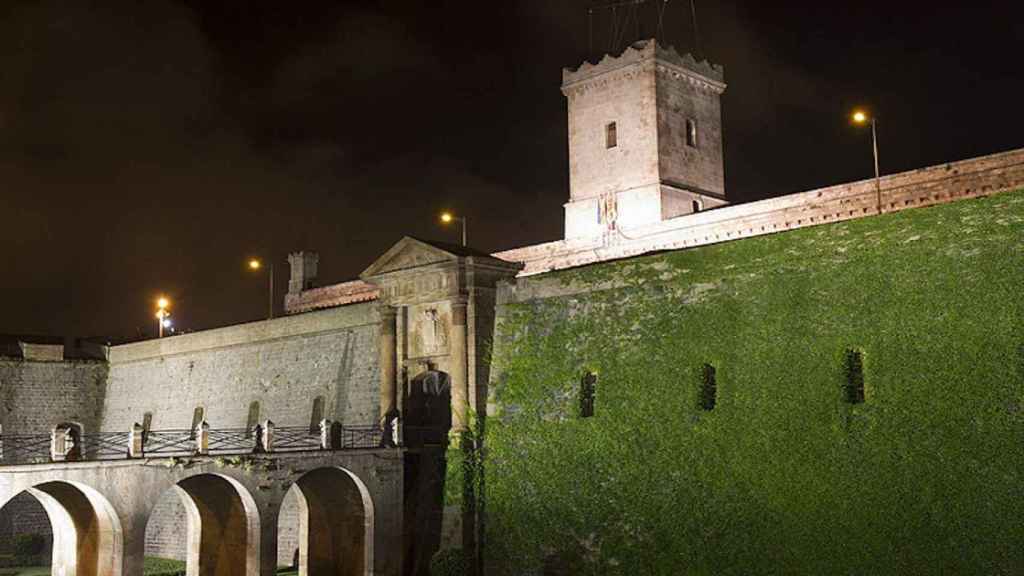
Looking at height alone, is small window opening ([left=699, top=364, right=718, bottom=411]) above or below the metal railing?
above

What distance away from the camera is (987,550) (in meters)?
20.3

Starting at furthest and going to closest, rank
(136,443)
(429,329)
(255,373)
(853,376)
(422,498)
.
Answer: (255,373)
(429,329)
(422,498)
(136,443)
(853,376)

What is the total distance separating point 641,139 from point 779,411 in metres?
20.6

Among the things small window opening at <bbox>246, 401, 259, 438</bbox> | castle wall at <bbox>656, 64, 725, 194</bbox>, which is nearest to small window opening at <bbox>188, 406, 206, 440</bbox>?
small window opening at <bbox>246, 401, 259, 438</bbox>

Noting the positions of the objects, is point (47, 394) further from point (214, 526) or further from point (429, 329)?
point (429, 329)

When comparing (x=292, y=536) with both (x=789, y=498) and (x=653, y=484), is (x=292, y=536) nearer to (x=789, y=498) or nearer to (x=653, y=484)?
(x=653, y=484)

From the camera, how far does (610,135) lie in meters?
44.2

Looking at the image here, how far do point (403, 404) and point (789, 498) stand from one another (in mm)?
13612

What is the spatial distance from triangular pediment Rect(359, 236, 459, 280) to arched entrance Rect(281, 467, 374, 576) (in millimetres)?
6152

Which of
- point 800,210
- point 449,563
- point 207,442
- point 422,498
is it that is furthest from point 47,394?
point 800,210

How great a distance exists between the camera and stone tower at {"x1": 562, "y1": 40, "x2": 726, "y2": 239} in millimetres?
42812

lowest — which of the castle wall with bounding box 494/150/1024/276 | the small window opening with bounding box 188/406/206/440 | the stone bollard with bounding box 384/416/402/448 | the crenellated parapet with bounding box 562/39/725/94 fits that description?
the stone bollard with bounding box 384/416/402/448

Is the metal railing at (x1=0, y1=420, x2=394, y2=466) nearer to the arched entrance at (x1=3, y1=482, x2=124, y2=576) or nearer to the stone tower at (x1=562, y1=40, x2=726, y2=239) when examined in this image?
the arched entrance at (x1=3, y1=482, x2=124, y2=576)

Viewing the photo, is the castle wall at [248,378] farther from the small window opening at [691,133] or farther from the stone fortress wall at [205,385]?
the small window opening at [691,133]
